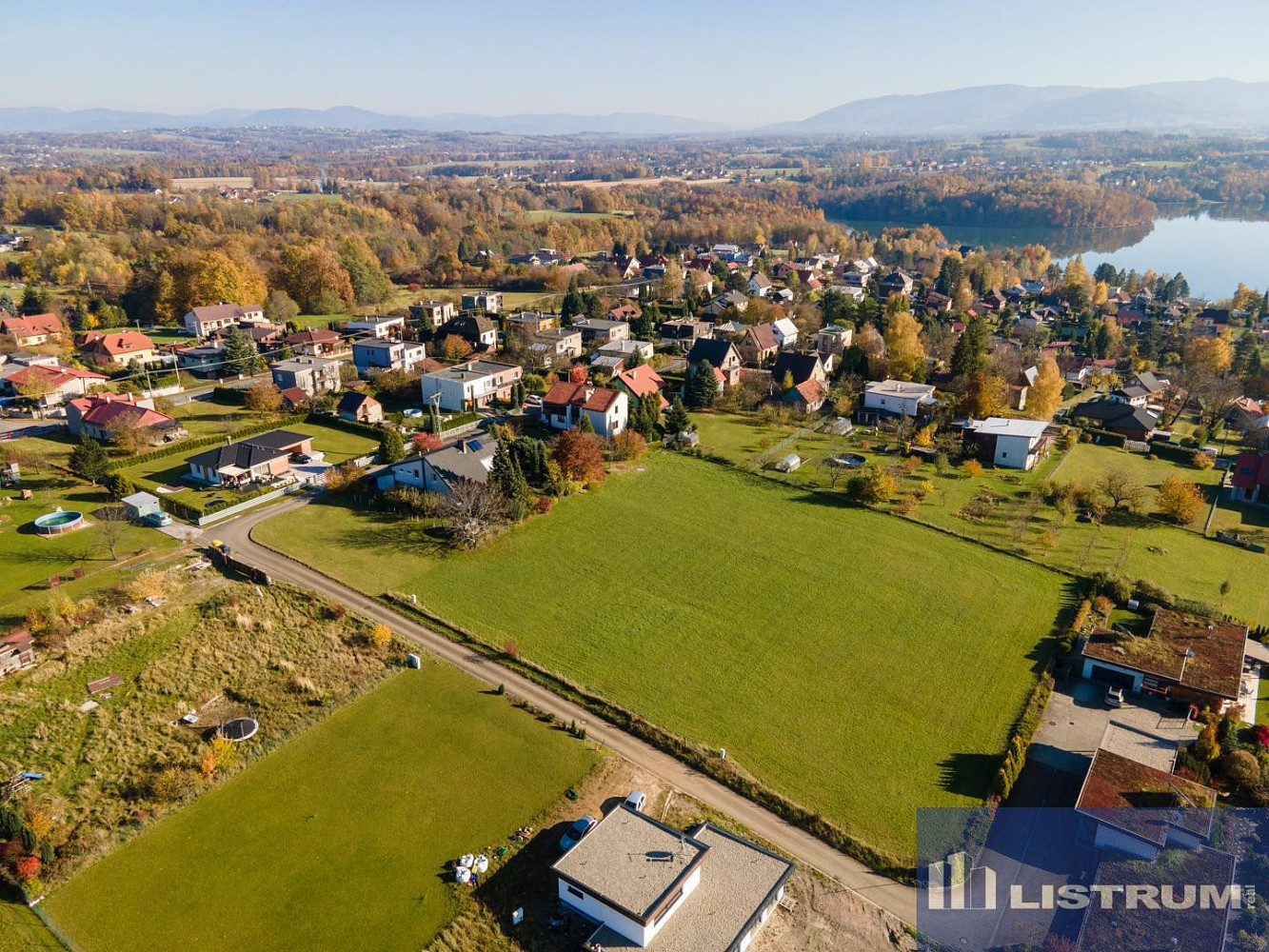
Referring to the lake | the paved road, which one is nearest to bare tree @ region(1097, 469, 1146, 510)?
the paved road

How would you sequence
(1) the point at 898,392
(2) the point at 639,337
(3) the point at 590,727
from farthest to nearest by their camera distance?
1. (2) the point at 639,337
2. (1) the point at 898,392
3. (3) the point at 590,727

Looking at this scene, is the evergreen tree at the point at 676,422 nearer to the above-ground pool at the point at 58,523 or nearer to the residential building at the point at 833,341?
the residential building at the point at 833,341

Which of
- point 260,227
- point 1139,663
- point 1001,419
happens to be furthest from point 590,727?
point 260,227

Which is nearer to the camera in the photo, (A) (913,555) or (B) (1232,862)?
(B) (1232,862)

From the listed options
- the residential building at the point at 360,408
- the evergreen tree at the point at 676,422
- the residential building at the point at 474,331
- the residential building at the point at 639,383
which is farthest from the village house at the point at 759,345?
the residential building at the point at 360,408

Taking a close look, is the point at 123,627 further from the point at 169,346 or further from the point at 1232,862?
the point at 169,346

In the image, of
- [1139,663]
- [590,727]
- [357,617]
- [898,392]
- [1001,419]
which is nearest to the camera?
[590,727]

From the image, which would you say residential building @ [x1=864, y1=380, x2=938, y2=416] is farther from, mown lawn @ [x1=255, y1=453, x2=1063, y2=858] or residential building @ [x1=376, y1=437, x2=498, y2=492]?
residential building @ [x1=376, y1=437, x2=498, y2=492]
